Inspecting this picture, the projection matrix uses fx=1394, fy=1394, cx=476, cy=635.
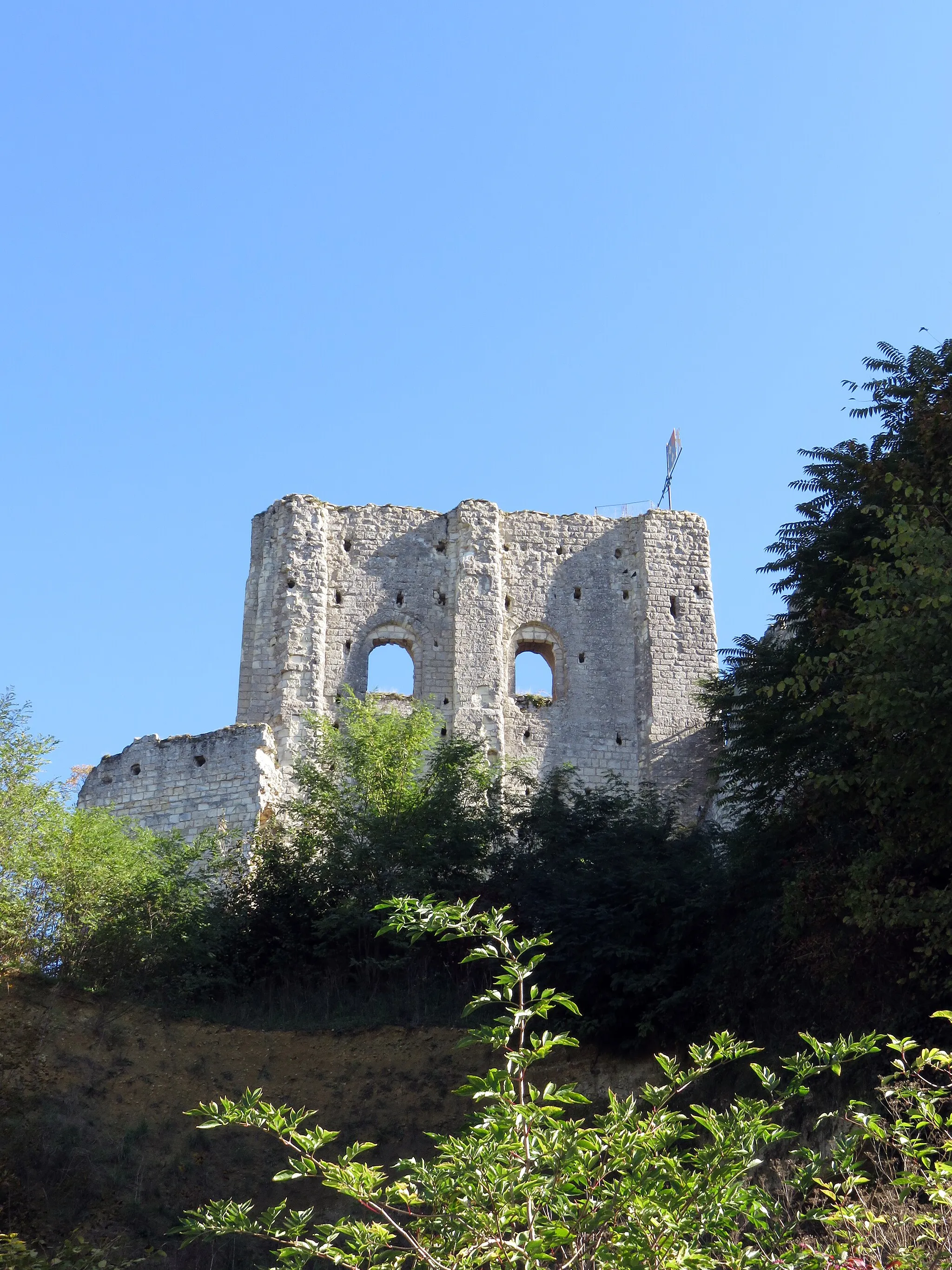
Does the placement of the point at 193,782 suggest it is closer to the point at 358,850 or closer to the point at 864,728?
the point at 358,850

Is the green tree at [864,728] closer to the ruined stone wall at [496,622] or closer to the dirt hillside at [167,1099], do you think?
the dirt hillside at [167,1099]

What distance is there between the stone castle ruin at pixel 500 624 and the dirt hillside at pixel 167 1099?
24.3 feet

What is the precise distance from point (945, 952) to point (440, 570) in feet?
51.3

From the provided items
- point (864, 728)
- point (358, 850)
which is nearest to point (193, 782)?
point (358, 850)

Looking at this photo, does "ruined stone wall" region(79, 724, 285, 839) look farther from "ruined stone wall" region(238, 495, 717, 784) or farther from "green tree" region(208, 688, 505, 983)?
"ruined stone wall" region(238, 495, 717, 784)

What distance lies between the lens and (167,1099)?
14.8 m

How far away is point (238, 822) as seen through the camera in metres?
20.8

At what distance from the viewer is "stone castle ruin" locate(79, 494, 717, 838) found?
79.7ft

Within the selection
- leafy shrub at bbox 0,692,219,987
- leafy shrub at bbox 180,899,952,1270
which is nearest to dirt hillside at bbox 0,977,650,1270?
leafy shrub at bbox 0,692,219,987

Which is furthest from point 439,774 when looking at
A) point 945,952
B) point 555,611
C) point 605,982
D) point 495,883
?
point 945,952

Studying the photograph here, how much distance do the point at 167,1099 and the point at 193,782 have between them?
710cm

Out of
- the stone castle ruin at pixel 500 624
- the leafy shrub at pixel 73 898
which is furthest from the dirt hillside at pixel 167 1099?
the stone castle ruin at pixel 500 624

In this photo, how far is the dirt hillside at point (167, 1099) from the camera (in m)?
12.8

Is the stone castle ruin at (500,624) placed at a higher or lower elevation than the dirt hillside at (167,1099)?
higher
